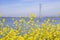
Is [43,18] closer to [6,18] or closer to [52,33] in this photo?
[52,33]

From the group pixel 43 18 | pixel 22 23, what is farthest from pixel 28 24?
pixel 43 18

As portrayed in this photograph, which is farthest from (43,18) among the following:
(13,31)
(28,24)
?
(13,31)

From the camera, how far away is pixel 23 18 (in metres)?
3.53

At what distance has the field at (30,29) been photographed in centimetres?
338

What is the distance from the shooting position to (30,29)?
3436 mm

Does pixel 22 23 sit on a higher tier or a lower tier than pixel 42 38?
higher

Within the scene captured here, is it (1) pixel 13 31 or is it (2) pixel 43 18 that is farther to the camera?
(2) pixel 43 18

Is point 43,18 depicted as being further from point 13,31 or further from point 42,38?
point 13,31

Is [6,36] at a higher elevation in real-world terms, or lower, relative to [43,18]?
lower

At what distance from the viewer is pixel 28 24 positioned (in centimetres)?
347

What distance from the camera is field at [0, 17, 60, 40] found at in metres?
3.38

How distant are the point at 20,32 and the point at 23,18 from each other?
10.4 inches

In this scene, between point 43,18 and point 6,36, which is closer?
point 6,36

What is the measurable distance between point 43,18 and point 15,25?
54 cm
